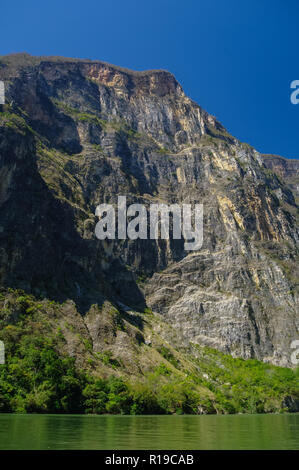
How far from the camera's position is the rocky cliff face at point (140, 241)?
358ft

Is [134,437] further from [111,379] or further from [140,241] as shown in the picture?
[140,241]

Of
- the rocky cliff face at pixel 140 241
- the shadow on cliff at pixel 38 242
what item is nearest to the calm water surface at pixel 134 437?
the rocky cliff face at pixel 140 241

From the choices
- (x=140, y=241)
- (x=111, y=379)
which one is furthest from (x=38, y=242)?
(x=140, y=241)

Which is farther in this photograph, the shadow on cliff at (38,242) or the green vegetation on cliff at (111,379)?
the shadow on cliff at (38,242)

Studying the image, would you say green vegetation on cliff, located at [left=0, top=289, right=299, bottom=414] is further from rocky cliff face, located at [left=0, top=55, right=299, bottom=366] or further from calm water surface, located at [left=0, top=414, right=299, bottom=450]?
calm water surface, located at [left=0, top=414, right=299, bottom=450]

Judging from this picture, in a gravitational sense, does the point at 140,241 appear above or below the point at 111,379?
above

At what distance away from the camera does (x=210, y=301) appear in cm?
13938

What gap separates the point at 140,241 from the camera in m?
155

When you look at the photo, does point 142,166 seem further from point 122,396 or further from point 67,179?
point 122,396

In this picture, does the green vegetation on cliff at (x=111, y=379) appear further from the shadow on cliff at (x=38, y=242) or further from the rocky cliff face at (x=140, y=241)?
the shadow on cliff at (x=38, y=242)

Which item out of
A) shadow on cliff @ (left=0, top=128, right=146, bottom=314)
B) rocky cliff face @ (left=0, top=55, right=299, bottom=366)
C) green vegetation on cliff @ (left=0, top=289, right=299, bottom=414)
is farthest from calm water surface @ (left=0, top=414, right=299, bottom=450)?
shadow on cliff @ (left=0, top=128, right=146, bottom=314)

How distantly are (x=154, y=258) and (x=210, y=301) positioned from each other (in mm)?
28398

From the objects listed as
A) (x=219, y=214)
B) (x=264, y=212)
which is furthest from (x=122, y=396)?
(x=264, y=212)

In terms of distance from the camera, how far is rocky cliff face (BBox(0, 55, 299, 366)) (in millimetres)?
109062
